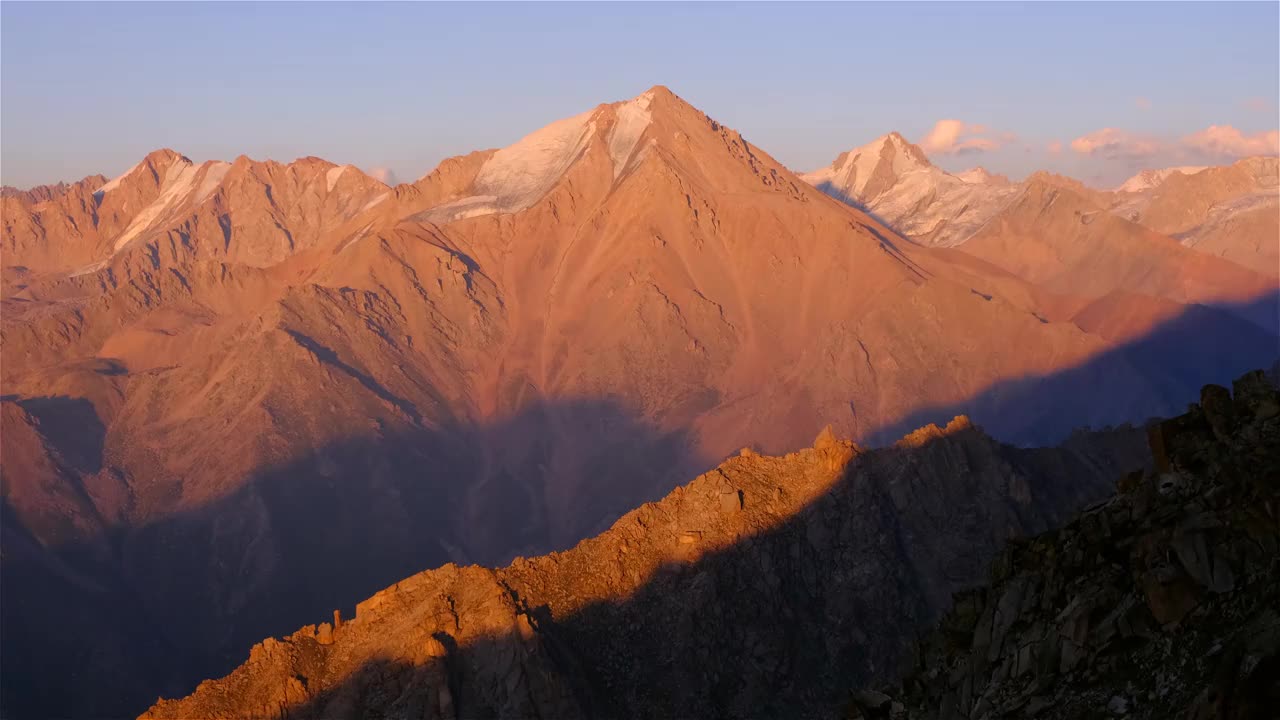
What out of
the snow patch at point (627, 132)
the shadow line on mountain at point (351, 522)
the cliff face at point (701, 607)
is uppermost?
the snow patch at point (627, 132)

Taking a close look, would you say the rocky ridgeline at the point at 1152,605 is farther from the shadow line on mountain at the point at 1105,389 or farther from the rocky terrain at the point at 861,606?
the shadow line on mountain at the point at 1105,389

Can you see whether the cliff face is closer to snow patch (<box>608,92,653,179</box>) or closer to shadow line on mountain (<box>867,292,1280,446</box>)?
shadow line on mountain (<box>867,292,1280,446</box>)

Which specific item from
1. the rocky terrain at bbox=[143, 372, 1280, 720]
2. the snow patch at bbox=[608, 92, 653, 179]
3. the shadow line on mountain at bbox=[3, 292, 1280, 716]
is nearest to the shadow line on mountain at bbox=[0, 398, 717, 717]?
the shadow line on mountain at bbox=[3, 292, 1280, 716]

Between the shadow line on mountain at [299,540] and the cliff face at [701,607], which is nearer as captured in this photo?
the cliff face at [701,607]

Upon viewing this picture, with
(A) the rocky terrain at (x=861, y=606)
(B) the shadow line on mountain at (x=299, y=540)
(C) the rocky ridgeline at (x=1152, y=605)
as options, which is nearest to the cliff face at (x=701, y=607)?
(A) the rocky terrain at (x=861, y=606)

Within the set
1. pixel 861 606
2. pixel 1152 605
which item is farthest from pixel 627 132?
pixel 1152 605

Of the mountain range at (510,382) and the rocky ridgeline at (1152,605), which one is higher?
the mountain range at (510,382)

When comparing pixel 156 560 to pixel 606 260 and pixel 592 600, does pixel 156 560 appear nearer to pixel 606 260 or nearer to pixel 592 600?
pixel 606 260
